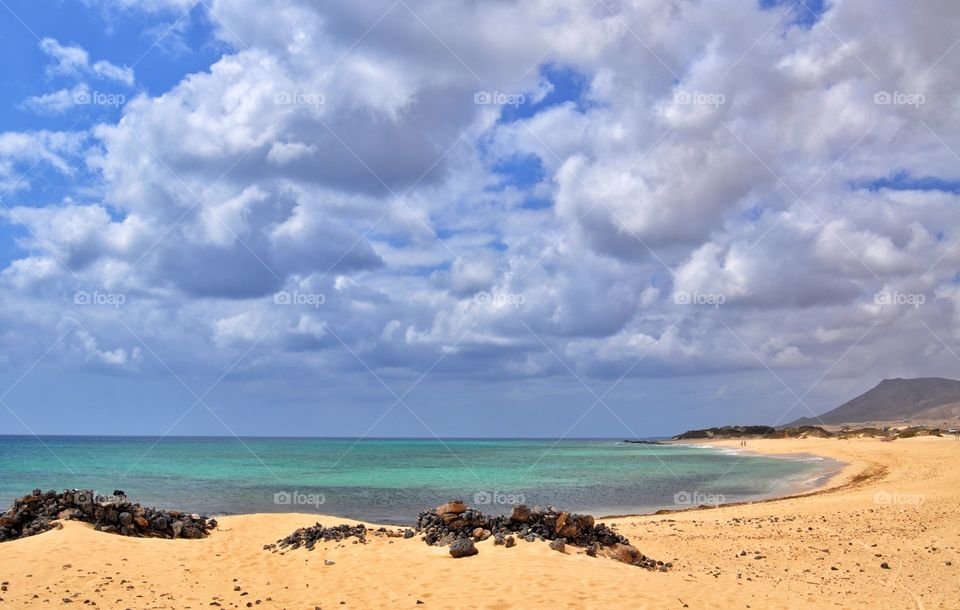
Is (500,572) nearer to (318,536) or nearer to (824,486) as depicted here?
(318,536)

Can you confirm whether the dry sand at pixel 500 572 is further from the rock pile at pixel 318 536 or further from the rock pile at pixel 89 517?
the rock pile at pixel 89 517

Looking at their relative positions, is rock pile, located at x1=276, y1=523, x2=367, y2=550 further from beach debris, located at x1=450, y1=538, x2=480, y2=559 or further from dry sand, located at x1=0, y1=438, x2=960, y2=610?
beach debris, located at x1=450, y1=538, x2=480, y2=559

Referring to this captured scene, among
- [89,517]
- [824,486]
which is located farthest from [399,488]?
[89,517]

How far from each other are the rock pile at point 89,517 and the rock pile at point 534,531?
7711mm

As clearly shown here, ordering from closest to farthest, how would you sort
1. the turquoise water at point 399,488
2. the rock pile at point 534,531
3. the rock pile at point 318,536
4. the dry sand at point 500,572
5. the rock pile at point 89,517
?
the dry sand at point 500,572
the rock pile at point 534,531
the rock pile at point 318,536
the rock pile at point 89,517
the turquoise water at point 399,488

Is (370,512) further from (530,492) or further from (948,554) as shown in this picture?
(948,554)

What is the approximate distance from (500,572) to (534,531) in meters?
2.45

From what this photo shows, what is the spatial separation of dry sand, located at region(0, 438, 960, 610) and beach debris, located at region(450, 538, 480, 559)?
0.18 meters

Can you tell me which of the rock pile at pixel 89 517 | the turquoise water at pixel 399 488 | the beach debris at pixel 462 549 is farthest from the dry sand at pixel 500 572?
the turquoise water at pixel 399 488

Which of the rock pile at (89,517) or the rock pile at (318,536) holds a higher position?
the rock pile at (89,517)

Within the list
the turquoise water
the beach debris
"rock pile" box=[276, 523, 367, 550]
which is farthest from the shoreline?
the beach debris

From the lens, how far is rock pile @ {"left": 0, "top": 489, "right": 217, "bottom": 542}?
1705 cm

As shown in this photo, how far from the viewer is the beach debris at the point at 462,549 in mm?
13805

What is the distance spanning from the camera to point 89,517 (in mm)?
17484
